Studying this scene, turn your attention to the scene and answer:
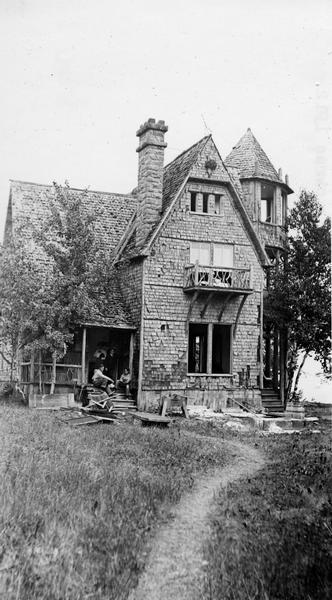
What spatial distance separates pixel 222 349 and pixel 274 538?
66.1 feet

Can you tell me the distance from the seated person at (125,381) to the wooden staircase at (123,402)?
22cm

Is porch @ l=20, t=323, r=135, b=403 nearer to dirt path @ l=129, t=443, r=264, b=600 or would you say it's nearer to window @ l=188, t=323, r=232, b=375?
window @ l=188, t=323, r=232, b=375

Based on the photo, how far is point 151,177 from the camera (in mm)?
27219

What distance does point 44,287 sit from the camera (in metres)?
24.3

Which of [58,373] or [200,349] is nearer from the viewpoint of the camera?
[58,373]

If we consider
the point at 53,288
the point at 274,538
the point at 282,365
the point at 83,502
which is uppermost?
the point at 53,288

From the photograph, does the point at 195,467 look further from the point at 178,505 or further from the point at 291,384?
the point at 291,384

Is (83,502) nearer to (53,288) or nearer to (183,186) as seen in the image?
(53,288)

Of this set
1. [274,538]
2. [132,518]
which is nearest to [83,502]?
[132,518]

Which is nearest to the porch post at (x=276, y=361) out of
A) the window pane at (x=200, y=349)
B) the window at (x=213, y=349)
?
the window at (x=213, y=349)

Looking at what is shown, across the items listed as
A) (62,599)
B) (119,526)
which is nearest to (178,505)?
(119,526)

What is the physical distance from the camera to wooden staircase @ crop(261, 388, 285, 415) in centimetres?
2931

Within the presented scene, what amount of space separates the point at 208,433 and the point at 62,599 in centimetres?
1285

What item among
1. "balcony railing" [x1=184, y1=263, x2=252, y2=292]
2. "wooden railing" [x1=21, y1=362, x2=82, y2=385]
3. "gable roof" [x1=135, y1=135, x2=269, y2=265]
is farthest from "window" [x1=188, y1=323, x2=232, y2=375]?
"wooden railing" [x1=21, y1=362, x2=82, y2=385]
